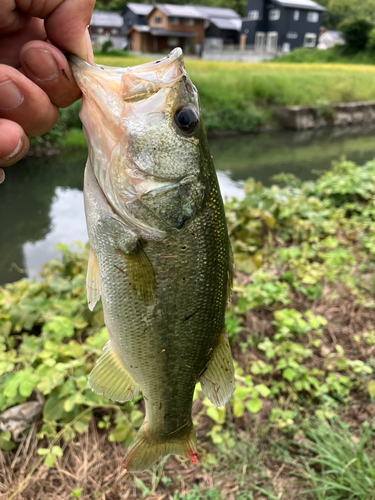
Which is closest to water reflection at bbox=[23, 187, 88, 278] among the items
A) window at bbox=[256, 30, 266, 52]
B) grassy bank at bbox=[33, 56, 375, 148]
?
grassy bank at bbox=[33, 56, 375, 148]

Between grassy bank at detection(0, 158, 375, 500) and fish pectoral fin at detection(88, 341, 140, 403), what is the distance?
3.26ft

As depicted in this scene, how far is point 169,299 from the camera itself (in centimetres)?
→ 132

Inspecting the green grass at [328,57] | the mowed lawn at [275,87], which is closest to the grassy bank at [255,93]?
the mowed lawn at [275,87]

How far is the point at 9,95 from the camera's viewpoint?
1300 millimetres

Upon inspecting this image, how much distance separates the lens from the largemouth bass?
48.1 inches

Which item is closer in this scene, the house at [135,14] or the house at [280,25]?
→ the house at [135,14]

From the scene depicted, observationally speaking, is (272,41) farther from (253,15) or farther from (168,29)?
(168,29)

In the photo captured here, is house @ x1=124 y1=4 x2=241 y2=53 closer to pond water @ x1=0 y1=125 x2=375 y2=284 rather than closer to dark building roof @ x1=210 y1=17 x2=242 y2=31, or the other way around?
dark building roof @ x1=210 y1=17 x2=242 y2=31

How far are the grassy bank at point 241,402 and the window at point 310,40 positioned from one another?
51.0m

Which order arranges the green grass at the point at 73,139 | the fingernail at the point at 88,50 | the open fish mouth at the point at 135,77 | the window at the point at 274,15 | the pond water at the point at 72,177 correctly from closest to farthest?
the open fish mouth at the point at 135,77, the fingernail at the point at 88,50, the pond water at the point at 72,177, the green grass at the point at 73,139, the window at the point at 274,15

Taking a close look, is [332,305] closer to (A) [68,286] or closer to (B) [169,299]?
(A) [68,286]

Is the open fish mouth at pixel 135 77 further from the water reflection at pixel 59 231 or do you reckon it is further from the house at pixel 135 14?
the house at pixel 135 14

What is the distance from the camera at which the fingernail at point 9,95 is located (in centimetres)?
127

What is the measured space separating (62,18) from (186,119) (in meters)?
0.59
